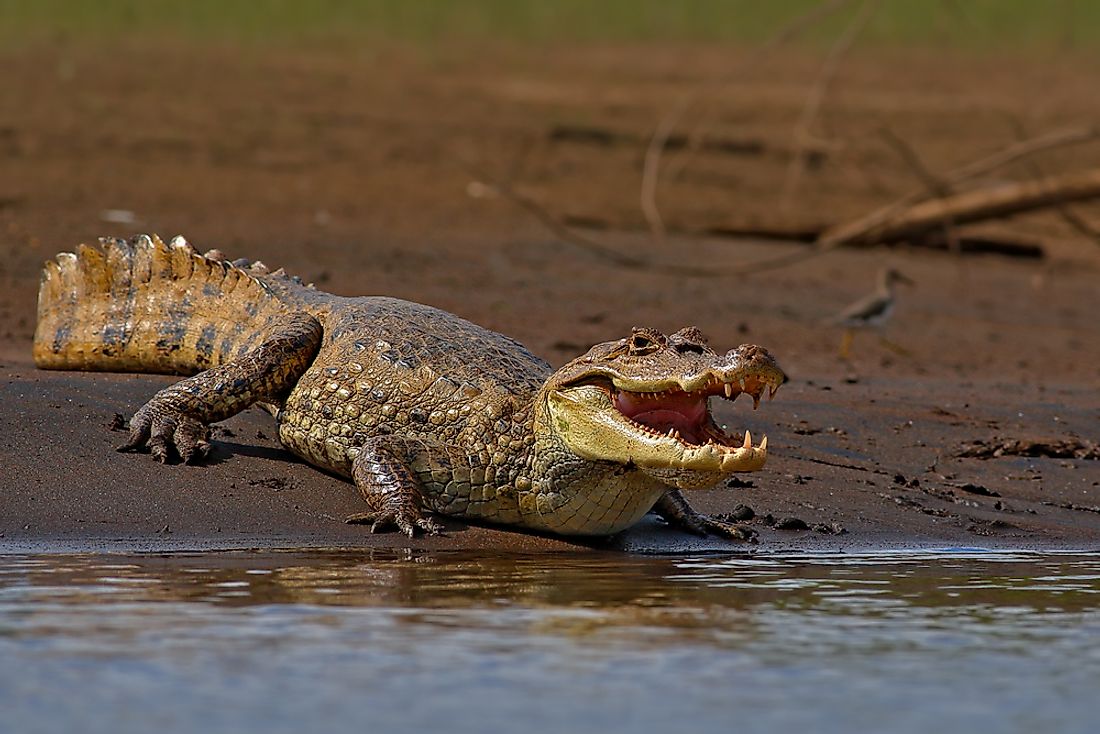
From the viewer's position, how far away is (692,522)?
6.19 m

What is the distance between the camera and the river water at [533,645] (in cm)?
379

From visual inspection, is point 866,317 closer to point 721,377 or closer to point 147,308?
point 147,308

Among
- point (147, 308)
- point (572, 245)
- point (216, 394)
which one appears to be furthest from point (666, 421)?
point (572, 245)

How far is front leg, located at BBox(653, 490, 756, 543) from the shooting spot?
6.16 metres

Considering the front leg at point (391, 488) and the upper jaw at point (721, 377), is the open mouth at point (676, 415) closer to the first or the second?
the upper jaw at point (721, 377)

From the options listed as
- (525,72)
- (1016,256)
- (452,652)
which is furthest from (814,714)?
(525,72)

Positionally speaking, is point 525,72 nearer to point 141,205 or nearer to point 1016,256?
point 1016,256

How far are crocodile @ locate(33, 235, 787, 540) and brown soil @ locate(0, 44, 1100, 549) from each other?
157 mm

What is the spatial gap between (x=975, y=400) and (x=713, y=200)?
284 inches

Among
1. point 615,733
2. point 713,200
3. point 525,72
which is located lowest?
point 615,733

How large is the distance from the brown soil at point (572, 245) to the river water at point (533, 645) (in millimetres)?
651

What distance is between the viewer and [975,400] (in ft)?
28.6

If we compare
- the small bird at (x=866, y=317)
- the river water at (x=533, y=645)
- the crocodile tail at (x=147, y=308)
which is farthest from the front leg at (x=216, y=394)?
the small bird at (x=866, y=317)

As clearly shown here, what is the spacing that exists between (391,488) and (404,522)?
0.15 meters
